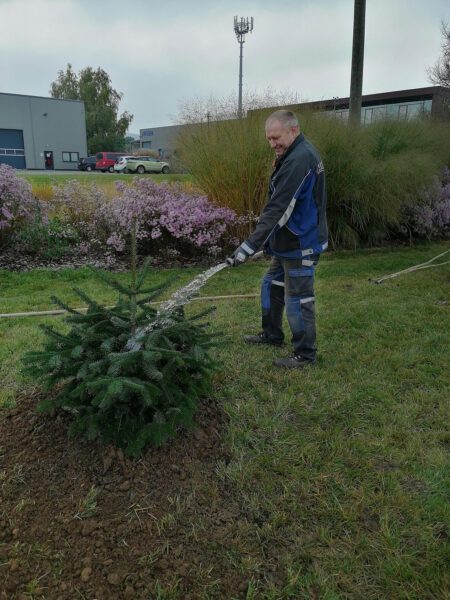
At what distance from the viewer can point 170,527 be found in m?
1.78

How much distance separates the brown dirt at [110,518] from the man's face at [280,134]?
185 cm

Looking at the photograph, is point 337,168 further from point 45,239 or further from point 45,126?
point 45,126

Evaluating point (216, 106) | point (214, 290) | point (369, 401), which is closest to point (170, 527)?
point (369, 401)

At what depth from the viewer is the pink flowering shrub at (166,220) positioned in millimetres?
6113

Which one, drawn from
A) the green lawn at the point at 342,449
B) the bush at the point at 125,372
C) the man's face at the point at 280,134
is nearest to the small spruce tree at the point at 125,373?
the bush at the point at 125,372

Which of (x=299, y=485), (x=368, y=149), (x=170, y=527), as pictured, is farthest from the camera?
(x=368, y=149)

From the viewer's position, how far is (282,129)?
2840 millimetres

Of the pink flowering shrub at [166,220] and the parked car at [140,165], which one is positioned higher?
the parked car at [140,165]

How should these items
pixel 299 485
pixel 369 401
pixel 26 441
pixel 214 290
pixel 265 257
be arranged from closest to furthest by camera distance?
pixel 299 485
pixel 26 441
pixel 369 401
pixel 214 290
pixel 265 257

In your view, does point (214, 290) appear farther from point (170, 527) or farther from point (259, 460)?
point (170, 527)

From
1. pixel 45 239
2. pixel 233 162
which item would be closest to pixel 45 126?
pixel 45 239

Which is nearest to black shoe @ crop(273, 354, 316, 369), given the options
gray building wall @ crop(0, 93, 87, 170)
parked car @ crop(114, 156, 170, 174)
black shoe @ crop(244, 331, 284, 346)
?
black shoe @ crop(244, 331, 284, 346)

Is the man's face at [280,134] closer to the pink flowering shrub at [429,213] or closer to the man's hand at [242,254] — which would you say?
the man's hand at [242,254]

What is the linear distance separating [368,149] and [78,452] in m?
7.12
